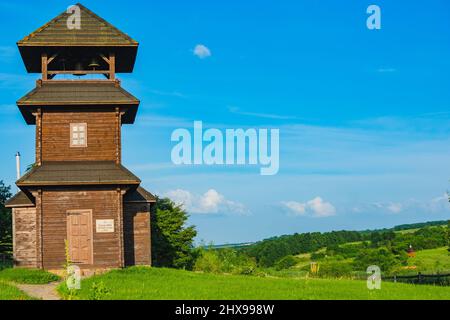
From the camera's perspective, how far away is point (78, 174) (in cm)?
2534

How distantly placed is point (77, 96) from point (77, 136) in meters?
1.64

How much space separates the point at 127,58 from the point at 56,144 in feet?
17.2

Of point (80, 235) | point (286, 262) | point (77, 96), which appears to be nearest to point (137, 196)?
point (80, 235)

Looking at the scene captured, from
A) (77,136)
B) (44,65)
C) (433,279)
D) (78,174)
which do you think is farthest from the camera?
(433,279)

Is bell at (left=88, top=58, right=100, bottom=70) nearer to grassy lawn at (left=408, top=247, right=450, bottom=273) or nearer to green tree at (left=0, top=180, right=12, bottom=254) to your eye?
green tree at (left=0, top=180, right=12, bottom=254)

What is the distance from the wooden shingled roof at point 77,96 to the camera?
1017 inches

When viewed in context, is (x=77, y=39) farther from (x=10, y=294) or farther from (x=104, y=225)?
(x=10, y=294)

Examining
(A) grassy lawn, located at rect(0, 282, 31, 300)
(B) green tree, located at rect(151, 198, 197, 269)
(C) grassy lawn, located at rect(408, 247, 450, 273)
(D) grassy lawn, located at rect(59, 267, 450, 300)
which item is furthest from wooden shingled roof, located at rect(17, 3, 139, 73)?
(C) grassy lawn, located at rect(408, 247, 450, 273)

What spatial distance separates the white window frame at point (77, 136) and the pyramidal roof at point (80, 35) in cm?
338

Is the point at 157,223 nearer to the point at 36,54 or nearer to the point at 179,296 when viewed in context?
the point at 36,54

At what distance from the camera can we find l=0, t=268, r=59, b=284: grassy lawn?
2261cm

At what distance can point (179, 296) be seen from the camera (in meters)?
16.6

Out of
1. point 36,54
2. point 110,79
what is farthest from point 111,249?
point 36,54

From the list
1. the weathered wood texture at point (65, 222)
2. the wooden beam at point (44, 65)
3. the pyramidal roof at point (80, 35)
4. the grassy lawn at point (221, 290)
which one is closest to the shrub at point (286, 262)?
the weathered wood texture at point (65, 222)
